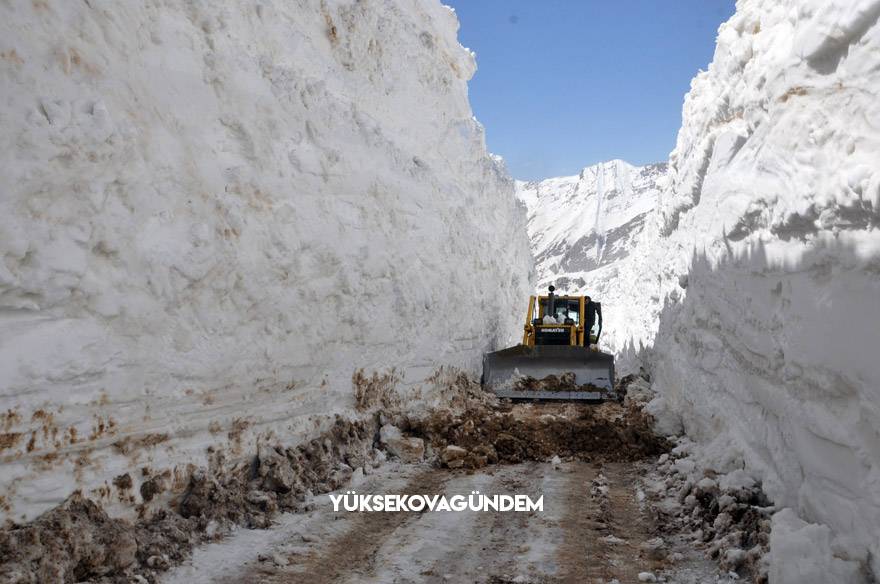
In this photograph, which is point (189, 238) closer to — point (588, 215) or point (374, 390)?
point (374, 390)

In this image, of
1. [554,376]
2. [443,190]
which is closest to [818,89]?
[443,190]

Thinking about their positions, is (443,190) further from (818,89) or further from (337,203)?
(818,89)

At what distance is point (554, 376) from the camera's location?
13.9m

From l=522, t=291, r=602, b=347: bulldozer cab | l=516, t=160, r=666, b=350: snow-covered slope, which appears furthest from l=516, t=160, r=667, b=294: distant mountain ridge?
l=522, t=291, r=602, b=347: bulldozer cab

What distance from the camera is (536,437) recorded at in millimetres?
8719

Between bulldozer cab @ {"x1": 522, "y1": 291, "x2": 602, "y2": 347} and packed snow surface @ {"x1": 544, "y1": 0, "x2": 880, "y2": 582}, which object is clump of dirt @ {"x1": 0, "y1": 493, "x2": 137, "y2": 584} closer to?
packed snow surface @ {"x1": 544, "y1": 0, "x2": 880, "y2": 582}

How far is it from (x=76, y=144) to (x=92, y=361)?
1.51m

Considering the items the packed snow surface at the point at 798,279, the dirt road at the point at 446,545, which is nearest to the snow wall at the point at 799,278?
the packed snow surface at the point at 798,279

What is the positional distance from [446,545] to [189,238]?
3.27 m

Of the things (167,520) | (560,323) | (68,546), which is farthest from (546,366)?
(68,546)

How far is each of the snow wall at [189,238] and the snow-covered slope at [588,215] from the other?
1794 inches

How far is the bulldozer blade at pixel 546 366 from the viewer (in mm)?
13594

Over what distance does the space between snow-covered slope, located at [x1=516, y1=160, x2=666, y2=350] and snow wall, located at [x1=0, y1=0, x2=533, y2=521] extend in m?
45.6

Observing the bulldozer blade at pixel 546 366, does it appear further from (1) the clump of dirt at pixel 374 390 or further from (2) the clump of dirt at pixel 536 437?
(1) the clump of dirt at pixel 374 390
